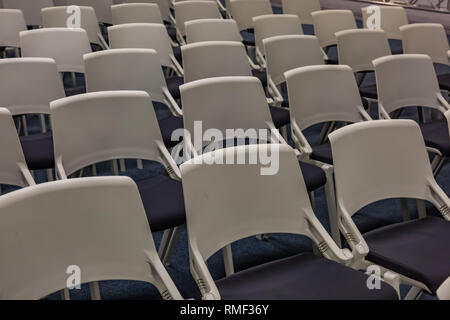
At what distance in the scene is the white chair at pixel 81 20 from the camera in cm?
497

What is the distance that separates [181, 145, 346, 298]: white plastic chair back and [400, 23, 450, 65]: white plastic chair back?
307cm

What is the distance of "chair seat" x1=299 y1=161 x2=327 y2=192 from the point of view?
2889 mm

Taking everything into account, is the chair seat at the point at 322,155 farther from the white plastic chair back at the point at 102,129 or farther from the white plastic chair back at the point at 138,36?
the white plastic chair back at the point at 138,36

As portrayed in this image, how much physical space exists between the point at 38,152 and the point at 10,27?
6.92ft

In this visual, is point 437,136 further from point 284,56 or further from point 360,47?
point 360,47

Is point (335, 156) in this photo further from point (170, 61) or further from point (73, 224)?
Result: point (170, 61)

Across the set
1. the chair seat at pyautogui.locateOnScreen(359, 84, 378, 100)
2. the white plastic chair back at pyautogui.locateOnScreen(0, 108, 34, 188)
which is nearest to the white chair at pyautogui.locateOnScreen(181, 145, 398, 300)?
the white plastic chair back at pyautogui.locateOnScreen(0, 108, 34, 188)

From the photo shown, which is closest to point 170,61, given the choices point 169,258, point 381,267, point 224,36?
point 224,36

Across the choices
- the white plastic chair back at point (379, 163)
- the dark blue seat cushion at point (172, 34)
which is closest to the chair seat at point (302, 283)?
the white plastic chair back at point (379, 163)

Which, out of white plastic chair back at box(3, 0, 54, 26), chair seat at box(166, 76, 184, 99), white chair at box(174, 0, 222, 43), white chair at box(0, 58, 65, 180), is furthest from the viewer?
white plastic chair back at box(3, 0, 54, 26)

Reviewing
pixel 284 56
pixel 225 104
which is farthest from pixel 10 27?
pixel 225 104

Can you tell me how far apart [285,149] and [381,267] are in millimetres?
581

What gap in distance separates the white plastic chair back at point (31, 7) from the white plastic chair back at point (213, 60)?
240cm

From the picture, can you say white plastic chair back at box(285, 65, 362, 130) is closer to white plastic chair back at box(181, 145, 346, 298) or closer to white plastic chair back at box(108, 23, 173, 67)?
white plastic chair back at box(181, 145, 346, 298)
